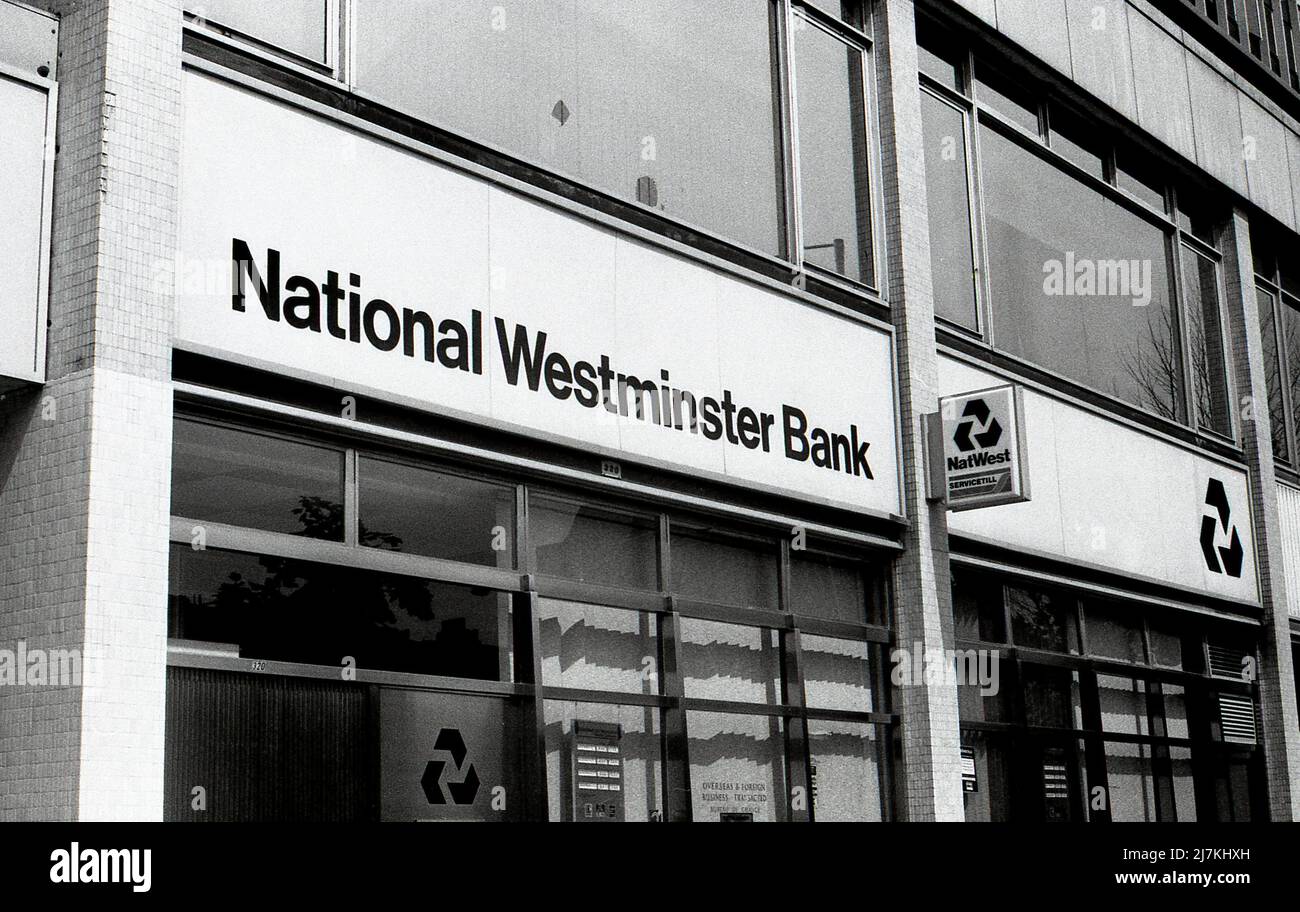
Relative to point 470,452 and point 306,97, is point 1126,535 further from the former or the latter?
point 306,97

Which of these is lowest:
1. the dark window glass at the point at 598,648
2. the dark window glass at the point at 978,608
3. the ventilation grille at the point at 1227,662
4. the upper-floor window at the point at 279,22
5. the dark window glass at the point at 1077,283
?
the dark window glass at the point at 598,648

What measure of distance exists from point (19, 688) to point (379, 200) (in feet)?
10.6

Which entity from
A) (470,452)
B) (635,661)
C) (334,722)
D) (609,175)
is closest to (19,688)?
(334,722)

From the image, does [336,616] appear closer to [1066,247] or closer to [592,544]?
[592,544]

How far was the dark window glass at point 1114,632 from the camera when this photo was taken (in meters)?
15.1

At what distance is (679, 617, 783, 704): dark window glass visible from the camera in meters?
10.6

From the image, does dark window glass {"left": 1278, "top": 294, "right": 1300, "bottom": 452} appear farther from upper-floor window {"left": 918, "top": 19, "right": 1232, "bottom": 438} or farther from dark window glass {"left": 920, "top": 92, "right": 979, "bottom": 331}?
dark window glass {"left": 920, "top": 92, "right": 979, "bottom": 331}

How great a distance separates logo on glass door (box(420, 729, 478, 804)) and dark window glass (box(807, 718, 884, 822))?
3.33 m

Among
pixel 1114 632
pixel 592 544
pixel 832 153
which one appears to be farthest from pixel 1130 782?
pixel 592 544

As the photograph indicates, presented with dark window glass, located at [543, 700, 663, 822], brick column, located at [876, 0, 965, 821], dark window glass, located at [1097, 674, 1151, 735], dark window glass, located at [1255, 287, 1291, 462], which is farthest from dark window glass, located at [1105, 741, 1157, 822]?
dark window glass, located at [543, 700, 663, 822]

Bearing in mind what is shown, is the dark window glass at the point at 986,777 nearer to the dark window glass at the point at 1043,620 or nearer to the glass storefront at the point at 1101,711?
the glass storefront at the point at 1101,711

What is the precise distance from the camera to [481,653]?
9.04 m

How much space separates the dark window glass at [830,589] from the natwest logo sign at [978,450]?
0.98 metres

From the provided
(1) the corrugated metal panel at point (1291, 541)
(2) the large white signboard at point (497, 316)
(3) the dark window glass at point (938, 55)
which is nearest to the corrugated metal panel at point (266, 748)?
(2) the large white signboard at point (497, 316)
